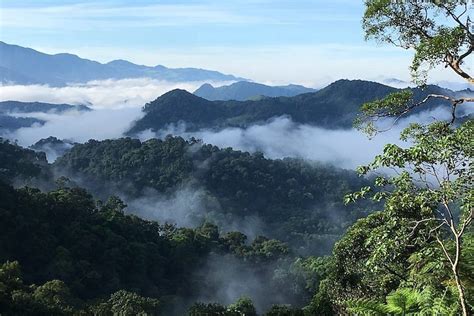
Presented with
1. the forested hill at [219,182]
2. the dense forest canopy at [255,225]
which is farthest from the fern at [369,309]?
the forested hill at [219,182]

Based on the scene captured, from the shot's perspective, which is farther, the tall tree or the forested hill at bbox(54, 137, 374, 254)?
the forested hill at bbox(54, 137, 374, 254)

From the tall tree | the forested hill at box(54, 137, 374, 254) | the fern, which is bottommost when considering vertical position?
the forested hill at box(54, 137, 374, 254)

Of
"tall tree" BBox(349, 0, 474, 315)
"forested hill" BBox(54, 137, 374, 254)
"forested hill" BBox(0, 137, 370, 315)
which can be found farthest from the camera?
"forested hill" BBox(54, 137, 374, 254)

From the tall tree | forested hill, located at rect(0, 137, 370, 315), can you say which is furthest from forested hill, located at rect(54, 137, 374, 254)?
the tall tree

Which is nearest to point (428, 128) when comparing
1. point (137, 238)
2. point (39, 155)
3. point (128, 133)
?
point (137, 238)

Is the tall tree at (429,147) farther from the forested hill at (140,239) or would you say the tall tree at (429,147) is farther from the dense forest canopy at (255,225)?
the forested hill at (140,239)

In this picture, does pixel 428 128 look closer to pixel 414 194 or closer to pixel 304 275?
pixel 414 194

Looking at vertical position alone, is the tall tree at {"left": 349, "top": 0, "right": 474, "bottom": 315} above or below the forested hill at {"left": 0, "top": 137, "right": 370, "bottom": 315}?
above

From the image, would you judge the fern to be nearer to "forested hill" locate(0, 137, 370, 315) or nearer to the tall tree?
the tall tree
